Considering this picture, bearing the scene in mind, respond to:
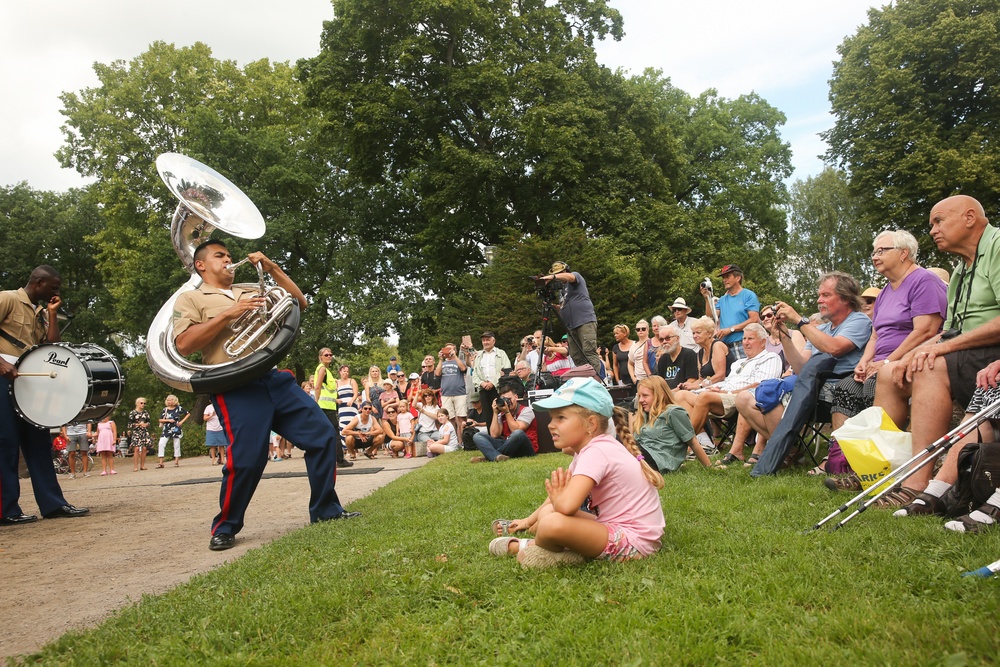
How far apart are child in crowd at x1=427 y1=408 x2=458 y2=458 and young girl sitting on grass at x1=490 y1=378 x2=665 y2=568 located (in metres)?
10.2

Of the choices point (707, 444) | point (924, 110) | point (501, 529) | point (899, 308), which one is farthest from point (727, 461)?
point (924, 110)

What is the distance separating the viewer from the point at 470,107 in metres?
26.2

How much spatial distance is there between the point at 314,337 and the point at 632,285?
12524 mm

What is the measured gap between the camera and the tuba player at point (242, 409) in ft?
17.9

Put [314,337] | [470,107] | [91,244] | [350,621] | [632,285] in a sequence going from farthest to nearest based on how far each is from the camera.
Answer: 1. [91,244]
2. [314,337]
3. [470,107]
4. [632,285]
5. [350,621]

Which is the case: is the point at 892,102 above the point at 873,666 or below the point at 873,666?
above

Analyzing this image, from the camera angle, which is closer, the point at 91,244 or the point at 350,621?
the point at 350,621

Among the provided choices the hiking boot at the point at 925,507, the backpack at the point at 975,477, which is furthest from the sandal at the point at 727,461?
the backpack at the point at 975,477

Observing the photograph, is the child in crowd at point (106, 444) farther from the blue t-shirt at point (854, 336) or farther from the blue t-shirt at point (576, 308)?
the blue t-shirt at point (854, 336)

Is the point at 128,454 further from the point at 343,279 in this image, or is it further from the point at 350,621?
the point at 350,621

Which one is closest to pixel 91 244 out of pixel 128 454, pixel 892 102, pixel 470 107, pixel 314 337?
pixel 128 454

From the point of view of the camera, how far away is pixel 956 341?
15.5 feet

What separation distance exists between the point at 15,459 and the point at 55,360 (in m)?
0.99

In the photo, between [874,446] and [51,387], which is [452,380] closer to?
[51,387]
